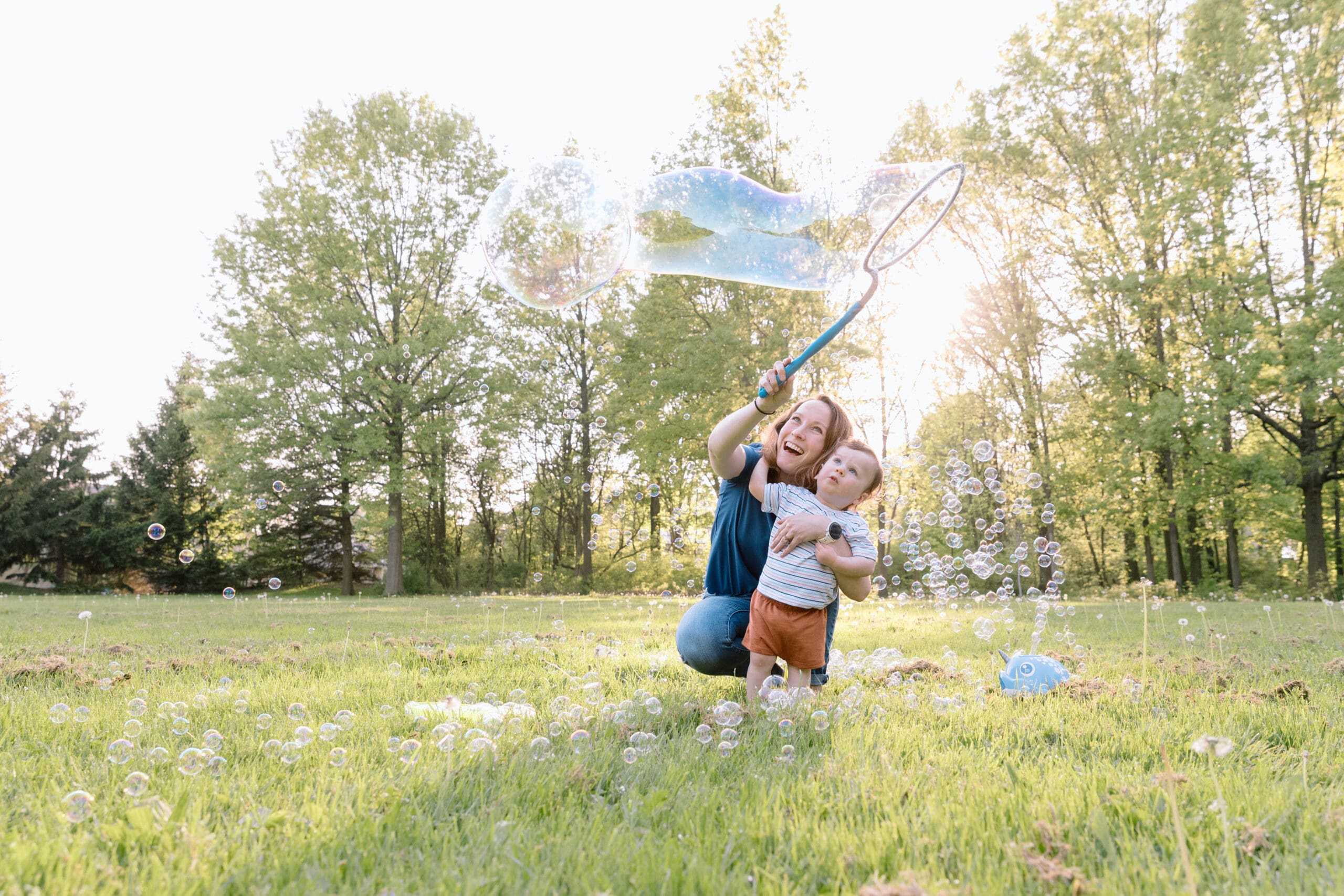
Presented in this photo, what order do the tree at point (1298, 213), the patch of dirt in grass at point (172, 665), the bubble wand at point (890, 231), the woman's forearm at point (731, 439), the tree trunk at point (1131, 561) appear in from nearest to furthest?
the bubble wand at point (890, 231) → the woman's forearm at point (731, 439) → the patch of dirt in grass at point (172, 665) → the tree at point (1298, 213) → the tree trunk at point (1131, 561)

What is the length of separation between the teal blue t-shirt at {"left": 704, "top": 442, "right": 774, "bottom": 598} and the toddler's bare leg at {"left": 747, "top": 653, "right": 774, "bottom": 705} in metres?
0.53

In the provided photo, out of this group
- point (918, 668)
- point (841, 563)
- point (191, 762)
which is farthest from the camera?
point (918, 668)

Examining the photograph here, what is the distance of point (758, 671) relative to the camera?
353cm

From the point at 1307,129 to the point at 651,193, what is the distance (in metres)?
20.0

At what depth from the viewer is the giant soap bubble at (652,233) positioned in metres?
4.52

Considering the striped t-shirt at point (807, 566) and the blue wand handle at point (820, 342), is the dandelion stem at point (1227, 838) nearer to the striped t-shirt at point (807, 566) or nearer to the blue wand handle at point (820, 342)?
the striped t-shirt at point (807, 566)

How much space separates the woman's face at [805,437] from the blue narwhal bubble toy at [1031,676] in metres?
1.56

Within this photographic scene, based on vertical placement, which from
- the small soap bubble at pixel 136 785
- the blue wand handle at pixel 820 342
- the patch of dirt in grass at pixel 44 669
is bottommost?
the patch of dirt in grass at pixel 44 669

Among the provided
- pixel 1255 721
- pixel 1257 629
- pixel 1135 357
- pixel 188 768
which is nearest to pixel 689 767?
pixel 188 768

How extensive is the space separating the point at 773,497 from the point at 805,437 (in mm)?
361

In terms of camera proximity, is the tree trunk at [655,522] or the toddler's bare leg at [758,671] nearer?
the toddler's bare leg at [758,671]

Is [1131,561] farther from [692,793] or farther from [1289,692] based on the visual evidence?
[692,793]

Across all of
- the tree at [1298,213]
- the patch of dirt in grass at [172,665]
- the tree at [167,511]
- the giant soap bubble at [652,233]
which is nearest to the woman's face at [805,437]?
the giant soap bubble at [652,233]

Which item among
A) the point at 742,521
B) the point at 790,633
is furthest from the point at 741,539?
the point at 790,633
